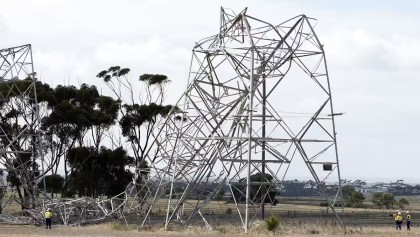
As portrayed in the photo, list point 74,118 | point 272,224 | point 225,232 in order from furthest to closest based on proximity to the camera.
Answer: point 74,118
point 272,224
point 225,232

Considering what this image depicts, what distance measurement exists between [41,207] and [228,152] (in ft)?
55.0

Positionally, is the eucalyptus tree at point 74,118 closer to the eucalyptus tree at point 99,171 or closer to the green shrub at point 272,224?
the eucalyptus tree at point 99,171

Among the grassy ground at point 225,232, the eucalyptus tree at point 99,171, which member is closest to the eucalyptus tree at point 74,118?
the eucalyptus tree at point 99,171

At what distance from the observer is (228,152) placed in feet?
151

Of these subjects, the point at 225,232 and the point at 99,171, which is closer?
the point at 225,232

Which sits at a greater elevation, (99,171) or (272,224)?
(99,171)

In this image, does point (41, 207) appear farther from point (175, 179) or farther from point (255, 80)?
point (255, 80)

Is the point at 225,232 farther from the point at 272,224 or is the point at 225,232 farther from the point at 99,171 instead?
the point at 99,171

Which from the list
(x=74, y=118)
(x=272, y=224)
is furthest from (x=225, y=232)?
(x=74, y=118)

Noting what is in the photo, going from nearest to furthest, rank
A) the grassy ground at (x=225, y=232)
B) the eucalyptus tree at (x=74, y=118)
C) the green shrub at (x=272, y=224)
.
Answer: the grassy ground at (x=225, y=232)
the green shrub at (x=272, y=224)
the eucalyptus tree at (x=74, y=118)

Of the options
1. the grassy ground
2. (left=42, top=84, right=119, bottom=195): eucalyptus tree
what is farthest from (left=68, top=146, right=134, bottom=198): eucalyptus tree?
the grassy ground

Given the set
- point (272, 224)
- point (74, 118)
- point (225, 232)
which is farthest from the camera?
point (74, 118)

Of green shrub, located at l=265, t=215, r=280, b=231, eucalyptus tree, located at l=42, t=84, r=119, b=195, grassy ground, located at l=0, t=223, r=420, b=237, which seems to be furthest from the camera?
eucalyptus tree, located at l=42, t=84, r=119, b=195

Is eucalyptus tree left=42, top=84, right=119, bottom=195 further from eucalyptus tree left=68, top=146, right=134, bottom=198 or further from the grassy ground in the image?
the grassy ground
